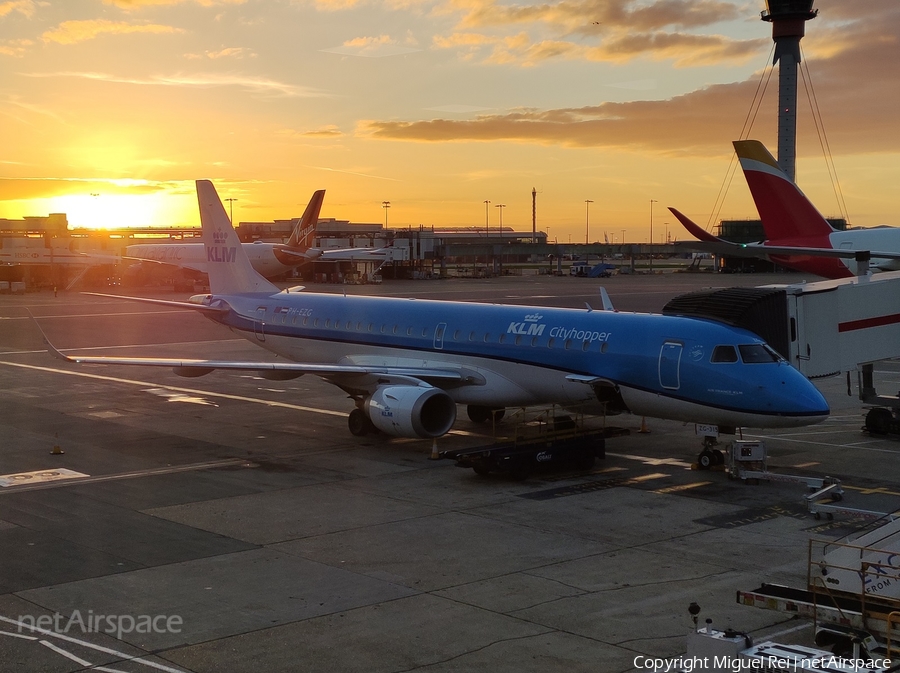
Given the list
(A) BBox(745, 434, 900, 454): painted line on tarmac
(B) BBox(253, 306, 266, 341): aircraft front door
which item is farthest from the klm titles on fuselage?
(B) BBox(253, 306, 266, 341): aircraft front door

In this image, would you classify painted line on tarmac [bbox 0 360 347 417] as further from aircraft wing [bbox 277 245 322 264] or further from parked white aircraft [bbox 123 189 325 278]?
aircraft wing [bbox 277 245 322 264]

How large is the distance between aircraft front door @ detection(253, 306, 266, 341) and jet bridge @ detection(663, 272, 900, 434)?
16281mm

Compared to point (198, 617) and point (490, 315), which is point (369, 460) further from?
point (198, 617)

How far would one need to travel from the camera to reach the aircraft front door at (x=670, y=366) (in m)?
26.2

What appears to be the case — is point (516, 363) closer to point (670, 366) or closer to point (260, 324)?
point (670, 366)

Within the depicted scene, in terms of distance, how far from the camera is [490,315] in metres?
31.2

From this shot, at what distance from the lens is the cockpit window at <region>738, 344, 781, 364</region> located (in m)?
25.7

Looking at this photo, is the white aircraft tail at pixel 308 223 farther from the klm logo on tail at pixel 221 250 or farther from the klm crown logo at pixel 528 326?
the klm crown logo at pixel 528 326

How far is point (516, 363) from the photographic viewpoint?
1158 inches

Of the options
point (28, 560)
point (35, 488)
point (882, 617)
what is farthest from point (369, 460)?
point (882, 617)

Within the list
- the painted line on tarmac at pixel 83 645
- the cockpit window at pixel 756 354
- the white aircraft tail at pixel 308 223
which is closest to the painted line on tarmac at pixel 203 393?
the cockpit window at pixel 756 354

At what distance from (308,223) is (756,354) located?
7807cm

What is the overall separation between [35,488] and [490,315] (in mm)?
14240

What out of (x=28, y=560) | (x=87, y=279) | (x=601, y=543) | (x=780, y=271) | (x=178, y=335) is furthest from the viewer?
(x=780, y=271)
